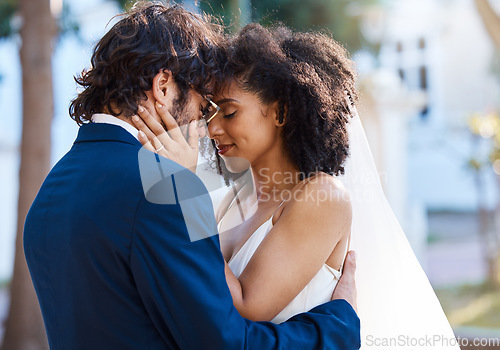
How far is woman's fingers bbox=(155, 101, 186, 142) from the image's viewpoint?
191cm

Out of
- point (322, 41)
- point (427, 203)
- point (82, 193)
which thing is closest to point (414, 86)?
point (427, 203)

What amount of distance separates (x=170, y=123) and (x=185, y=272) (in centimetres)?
64

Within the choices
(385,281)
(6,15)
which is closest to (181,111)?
(385,281)

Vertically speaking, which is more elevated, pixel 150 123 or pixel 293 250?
pixel 150 123

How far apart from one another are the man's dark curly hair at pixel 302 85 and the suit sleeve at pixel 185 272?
Answer: 0.94 metres

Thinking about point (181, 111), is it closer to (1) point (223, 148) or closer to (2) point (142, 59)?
(2) point (142, 59)

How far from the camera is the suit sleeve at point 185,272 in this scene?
1498 millimetres

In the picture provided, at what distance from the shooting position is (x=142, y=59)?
6.00 ft

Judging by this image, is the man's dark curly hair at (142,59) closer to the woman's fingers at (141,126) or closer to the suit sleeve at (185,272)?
the woman's fingers at (141,126)

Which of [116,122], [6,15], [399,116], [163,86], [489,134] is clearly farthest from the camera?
[399,116]

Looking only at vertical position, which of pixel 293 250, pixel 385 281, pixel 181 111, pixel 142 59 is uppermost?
pixel 142 59

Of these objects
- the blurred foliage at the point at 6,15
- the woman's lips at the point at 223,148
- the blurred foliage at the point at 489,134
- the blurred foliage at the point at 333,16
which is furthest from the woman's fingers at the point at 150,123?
the blurred foliage at the point at 333,16

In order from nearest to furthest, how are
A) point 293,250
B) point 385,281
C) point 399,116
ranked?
point 293,250 → point 385,281 → point 399,116

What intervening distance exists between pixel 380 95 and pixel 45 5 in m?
5.63
